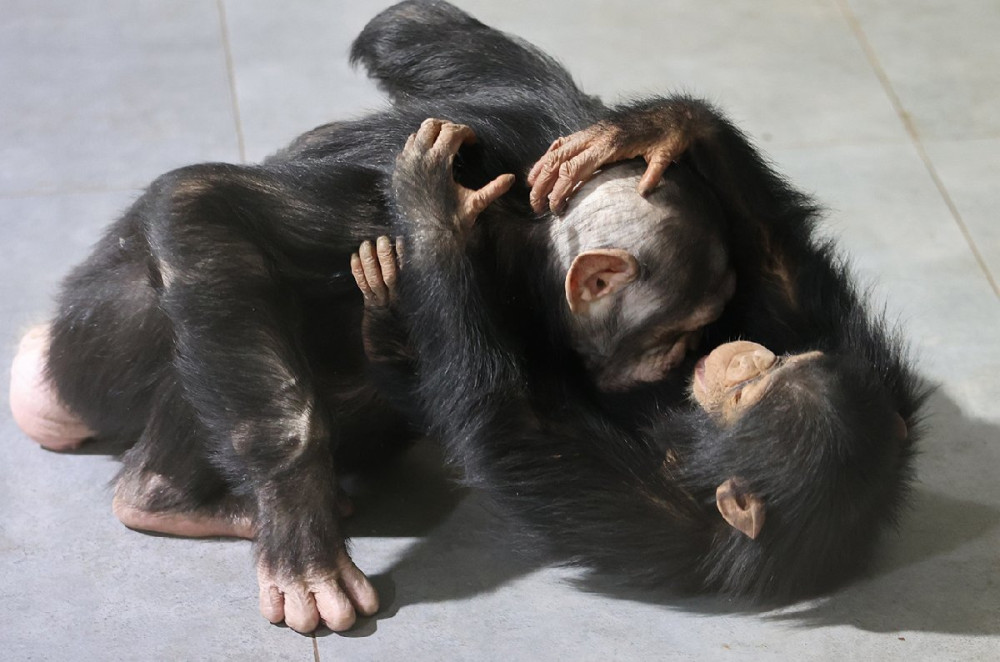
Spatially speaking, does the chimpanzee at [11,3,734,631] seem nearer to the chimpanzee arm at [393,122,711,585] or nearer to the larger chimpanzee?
the larger chimpanzee

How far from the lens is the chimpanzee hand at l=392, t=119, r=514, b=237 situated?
2867mm

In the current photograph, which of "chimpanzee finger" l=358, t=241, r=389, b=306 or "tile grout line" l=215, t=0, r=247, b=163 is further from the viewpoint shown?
"tile grout line" l=215, t=0, r=247, b=163

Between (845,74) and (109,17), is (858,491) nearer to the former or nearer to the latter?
(845,74)

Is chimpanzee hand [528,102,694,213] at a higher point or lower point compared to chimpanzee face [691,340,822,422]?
higher

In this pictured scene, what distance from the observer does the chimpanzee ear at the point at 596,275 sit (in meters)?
2.89

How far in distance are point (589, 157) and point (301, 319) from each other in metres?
0.77

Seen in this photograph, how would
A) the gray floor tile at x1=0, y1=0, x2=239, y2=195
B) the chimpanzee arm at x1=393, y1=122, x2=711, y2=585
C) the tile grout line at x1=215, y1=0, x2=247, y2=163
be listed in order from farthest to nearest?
1. the tile grout line at x1=215, y1=0, x2=247, y2=163
2. the gray floor tile at x1=0, y1=0, x2=239, y2=195
3. the chimpanzee arm at x1=393, y1=122, x2=711, y2=585

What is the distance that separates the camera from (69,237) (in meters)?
3.96

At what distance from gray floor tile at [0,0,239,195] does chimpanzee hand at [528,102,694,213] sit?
1677 millimetres

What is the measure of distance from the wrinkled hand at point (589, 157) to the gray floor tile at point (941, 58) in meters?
2.05

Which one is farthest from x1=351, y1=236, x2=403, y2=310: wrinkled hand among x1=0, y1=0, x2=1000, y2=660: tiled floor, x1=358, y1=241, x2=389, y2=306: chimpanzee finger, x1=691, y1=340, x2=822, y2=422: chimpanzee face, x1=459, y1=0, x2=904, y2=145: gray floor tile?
x1=459, y1=0, x2=904, y2=145: gray floor tile

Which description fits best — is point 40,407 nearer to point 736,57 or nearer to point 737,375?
point 737,375

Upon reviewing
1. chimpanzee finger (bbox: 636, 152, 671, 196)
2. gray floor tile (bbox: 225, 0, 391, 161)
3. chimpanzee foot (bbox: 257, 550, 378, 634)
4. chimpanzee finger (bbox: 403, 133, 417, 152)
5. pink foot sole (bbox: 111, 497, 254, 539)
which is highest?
chimpanzee finger (bbox: 636, 152, 671, 196)

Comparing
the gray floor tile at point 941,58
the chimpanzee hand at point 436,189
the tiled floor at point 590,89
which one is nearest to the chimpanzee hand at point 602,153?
the chimpanzee hand at point 436,189
